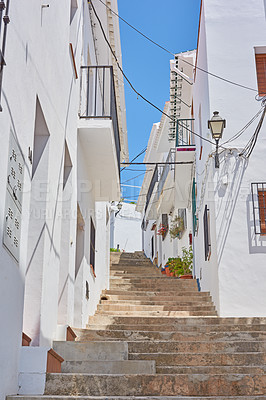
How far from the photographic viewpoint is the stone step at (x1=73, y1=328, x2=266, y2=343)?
8.09 metres

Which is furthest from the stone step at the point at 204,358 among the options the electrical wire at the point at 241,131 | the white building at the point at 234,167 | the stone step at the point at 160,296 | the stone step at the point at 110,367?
the electrical wire at the point at 241,131

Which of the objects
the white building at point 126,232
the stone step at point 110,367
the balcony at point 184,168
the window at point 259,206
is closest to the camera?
the stone step at point 110,367

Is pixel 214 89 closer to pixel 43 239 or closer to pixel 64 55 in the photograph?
pixel 64 55

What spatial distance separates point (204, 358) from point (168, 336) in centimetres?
148

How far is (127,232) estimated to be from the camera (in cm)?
3759

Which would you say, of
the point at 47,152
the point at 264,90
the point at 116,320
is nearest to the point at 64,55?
the point at 47,152

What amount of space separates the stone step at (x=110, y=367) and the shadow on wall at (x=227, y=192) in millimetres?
4805

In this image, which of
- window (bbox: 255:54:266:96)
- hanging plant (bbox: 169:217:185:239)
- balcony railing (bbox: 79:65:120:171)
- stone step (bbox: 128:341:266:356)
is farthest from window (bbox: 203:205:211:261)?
hanging plant (bbox: 169:217:185:239)

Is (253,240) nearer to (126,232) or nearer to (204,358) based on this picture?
(204,358)

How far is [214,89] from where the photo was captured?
11711 mm

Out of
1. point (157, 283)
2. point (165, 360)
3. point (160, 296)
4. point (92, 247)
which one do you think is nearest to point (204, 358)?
point (165, 360)

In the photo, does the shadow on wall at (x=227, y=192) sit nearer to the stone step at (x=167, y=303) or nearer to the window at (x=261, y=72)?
the stone step at (x=167, y=303)

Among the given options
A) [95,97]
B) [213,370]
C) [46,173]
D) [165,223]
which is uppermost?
[165,223]

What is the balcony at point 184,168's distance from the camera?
15.4 m
